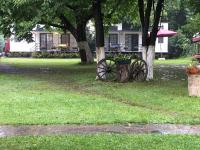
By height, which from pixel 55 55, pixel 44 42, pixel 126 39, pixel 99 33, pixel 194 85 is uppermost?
pixel 126 39

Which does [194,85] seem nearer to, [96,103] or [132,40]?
[96,103]

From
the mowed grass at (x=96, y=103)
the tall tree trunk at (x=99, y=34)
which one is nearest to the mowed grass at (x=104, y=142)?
the mowed grass at (x=96, y=103)

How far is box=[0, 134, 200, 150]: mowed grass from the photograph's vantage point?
8.70 m

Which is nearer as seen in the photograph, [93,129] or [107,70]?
[93,129]

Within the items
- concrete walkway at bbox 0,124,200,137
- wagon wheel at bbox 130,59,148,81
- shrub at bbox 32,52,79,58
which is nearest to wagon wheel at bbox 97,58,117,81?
wagon wheel at bbox 130,59,148,81

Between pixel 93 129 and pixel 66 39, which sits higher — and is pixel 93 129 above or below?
below

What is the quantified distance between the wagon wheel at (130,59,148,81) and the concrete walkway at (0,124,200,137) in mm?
9674

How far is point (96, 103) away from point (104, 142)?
211 inches

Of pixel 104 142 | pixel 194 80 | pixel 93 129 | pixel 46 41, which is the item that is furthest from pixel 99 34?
pixel 46 41

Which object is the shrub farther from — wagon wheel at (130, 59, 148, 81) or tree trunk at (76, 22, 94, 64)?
wagon wheel at (130, 59, 148, 81)

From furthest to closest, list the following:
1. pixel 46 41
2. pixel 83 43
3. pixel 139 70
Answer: pixel 46 41
pixel 83 43
pixel 139 70

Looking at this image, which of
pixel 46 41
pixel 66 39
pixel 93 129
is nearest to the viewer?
pixel 93 129

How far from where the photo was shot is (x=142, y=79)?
68.6 ft

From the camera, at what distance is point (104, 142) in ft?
30.0
